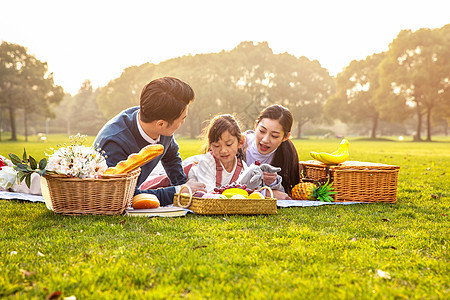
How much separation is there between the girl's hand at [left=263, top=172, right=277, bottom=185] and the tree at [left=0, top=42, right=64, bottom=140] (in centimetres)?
3727

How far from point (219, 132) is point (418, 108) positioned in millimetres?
38405

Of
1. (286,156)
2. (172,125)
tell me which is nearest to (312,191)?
(286,156)

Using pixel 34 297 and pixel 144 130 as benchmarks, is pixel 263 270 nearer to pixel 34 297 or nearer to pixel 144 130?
pixel 34 297

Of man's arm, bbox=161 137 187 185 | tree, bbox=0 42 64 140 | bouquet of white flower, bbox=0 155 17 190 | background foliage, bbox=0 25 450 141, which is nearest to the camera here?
bouquet of white flower, bbox=0 155 17 190

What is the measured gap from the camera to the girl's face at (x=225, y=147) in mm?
5715

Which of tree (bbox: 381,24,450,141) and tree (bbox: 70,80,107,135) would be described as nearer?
tree (bbox: 381,24,450,141)

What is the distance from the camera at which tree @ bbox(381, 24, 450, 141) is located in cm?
3781

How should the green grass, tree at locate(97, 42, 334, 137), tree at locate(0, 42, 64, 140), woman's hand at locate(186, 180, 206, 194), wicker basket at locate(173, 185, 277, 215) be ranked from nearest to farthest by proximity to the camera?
the green grass, wicker basket at locate(173, 185, 277, 215), woman's hand at locate(186, 180, 206, 194), tree at locate(0, 42, 64, 140), tree at locate(97, 42, 334, 137)

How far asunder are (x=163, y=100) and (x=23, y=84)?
1520 inches

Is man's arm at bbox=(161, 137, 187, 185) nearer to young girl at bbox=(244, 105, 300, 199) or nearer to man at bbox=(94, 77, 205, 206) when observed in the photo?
man at bbox=(94, 77, 205, 206)

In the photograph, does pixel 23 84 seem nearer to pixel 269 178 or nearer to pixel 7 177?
pixel 7 177

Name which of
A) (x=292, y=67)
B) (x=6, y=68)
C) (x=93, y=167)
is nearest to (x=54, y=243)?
(x=93, y=167)

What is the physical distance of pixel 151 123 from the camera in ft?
17.4

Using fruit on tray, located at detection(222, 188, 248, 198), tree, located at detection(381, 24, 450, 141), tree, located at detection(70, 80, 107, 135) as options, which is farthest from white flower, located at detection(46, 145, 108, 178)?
tree, located at detection(70, 80, 107, 135)
